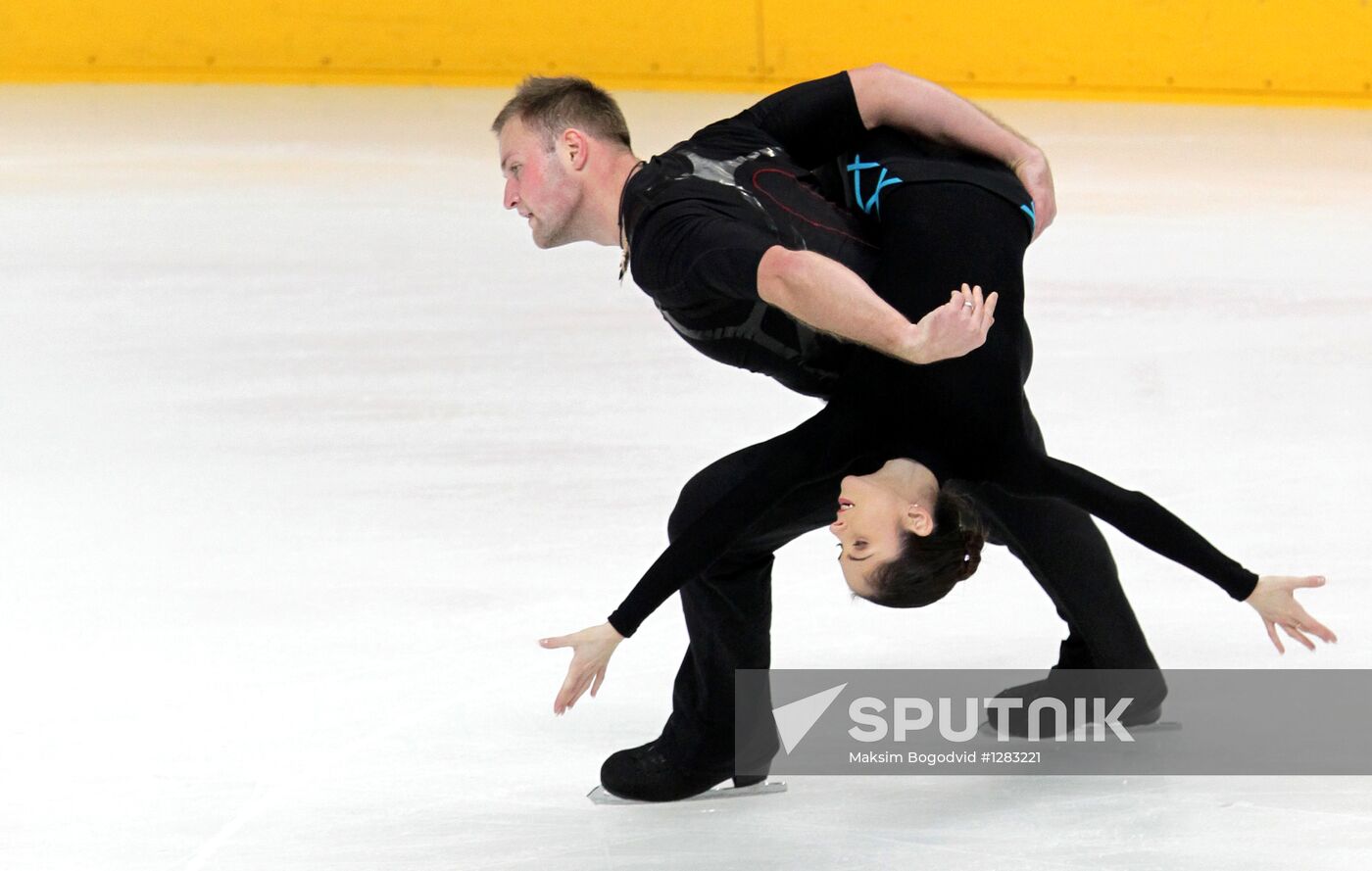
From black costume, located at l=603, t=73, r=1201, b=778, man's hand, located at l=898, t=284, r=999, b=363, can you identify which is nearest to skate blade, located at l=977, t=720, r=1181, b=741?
black costume, located at l=603, t=73, r=1201, b=778

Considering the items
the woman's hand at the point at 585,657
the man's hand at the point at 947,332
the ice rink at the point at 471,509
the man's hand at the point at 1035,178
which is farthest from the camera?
the man's hand at the point at 1035,178

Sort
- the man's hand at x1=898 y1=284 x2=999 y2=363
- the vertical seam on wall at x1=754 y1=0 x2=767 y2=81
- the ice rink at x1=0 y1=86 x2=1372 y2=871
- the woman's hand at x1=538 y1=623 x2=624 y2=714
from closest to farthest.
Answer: the man's hand at x1=898 y1=284 x2=999 y2=363
the woman's hand at x1=538 y1=623 x2=624 y2=714
the ice rink at x1=0 y1=86 x2=1372 y2=871
the vertical seam on wall at x1=754 y1=0 x2=767 y2=81

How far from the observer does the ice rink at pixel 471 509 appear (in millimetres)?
2217

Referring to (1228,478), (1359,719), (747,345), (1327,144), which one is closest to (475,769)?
(747,345)

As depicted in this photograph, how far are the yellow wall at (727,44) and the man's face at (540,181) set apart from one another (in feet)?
17.2

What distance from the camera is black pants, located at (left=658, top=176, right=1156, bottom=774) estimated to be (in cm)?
229

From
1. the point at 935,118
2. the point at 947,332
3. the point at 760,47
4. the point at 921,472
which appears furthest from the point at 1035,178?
the point at 760,47

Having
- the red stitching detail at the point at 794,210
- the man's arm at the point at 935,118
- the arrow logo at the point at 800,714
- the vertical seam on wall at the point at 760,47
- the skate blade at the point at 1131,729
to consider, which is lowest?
the skate blade at the point at 1131,729

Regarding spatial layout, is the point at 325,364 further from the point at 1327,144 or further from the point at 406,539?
the point at 1327,144

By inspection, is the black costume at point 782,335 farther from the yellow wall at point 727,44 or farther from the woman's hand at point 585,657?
the yellow wall at point 727,44

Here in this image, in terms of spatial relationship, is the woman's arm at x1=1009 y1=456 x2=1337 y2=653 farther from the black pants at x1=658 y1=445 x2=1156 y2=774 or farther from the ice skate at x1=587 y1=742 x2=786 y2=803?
the ice skate at x1=587 y1=742 x2=786 y2=803

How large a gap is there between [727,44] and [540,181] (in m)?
5.36

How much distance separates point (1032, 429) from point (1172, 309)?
2525 mm

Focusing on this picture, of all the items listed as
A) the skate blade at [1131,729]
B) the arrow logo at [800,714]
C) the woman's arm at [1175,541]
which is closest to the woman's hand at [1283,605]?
→ the woman's arm at [1175,541]
